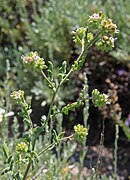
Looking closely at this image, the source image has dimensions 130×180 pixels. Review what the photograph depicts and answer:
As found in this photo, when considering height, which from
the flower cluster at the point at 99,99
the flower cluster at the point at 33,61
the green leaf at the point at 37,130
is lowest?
the green leaf at the point at 37,130

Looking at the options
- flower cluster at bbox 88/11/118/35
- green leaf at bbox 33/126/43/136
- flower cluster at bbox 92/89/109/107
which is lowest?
green leaf at bbox 33/126/43/136

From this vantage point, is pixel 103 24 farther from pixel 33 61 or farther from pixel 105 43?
pixel 33 61

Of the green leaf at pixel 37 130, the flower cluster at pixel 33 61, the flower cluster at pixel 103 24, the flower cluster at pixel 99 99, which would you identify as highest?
the flower cluster at pixel 103 24

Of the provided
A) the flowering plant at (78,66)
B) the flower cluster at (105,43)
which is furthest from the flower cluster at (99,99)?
the flower cluster at (105,43)

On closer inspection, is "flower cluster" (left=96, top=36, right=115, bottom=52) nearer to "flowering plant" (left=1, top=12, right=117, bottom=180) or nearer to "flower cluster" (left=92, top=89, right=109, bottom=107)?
"flowering plant" (left=1, top=12, right=117, bottom=180)

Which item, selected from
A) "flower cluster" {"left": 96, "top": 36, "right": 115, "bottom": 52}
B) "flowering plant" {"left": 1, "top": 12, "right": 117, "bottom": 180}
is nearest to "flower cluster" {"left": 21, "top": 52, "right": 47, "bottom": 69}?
"flowering plant" {"left": 1, "top": 12, "right": 117, "bottom": 180}

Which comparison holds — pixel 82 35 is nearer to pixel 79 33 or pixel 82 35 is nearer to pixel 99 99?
pixel 79 33

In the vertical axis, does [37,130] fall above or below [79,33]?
below

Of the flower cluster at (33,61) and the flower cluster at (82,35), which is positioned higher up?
the flower cluster at (82,35)

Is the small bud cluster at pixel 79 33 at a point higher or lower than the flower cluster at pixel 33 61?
higher

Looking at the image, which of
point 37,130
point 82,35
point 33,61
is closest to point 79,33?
point 82,35

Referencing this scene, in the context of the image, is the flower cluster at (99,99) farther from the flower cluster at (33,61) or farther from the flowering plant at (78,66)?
the flower cluster at (33,61)

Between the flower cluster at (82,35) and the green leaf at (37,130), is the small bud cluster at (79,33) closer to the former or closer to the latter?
the flower cluster at (82,35)

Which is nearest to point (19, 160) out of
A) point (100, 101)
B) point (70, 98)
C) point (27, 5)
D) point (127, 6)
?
point (100, 101)
